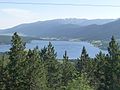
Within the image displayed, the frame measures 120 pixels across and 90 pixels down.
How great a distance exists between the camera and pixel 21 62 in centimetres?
4597

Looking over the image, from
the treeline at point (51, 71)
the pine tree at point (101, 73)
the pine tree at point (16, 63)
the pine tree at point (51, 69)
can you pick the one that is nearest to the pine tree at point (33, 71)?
the treeline at point (51, 71)

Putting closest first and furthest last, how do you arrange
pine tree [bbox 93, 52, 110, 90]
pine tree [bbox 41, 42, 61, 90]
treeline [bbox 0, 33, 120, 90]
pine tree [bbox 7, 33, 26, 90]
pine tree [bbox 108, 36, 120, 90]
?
pine tree [bbox 7, 33, 26, 90] < treeline [bbox 0, 33, 120, 90] < pine tree [bbox 108, 36, 120, 90] < pine tree [bbox 93, 52, 110, 90] < pine tree [bbox 41, 42, 61, 90]

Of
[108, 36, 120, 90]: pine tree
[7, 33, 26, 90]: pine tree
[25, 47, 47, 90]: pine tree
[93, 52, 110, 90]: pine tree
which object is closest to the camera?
[7, 33, 26, 90]: pine tree

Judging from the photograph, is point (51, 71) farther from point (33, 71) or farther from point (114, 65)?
→ point (33, 71)

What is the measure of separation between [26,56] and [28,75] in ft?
10.5

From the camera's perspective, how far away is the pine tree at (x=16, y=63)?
148 ft

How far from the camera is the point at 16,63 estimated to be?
150ft

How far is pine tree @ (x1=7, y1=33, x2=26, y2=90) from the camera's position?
4506cm

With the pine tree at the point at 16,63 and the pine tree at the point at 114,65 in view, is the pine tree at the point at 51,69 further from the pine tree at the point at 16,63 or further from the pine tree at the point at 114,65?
the pine tree at the point at 16,63

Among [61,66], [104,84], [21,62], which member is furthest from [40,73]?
[61,66]

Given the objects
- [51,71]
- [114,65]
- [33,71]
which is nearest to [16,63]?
[33,71]

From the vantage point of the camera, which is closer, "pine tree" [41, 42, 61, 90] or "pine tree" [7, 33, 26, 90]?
"pine tree" [7, 33, 26, 90]

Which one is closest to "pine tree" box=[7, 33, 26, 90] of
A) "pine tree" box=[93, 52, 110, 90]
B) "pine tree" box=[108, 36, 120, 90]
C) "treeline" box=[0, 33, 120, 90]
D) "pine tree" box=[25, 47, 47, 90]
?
"treeline" box=[0, 33, 120, 90]

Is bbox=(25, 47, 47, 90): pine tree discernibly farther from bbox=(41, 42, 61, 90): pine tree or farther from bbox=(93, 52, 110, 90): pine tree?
bbox=(41, 42, 61, 90): pine tree
